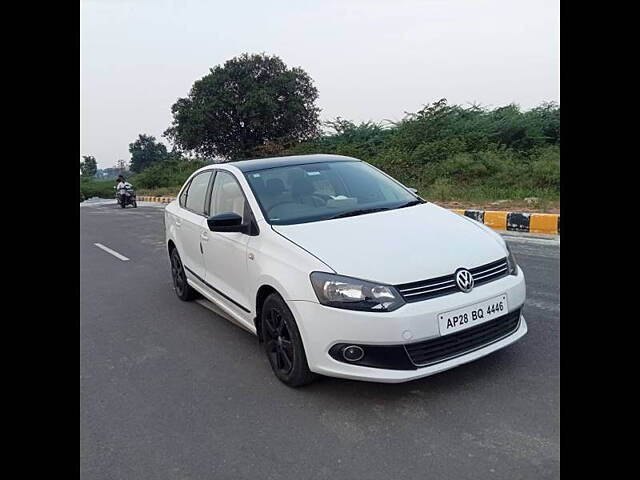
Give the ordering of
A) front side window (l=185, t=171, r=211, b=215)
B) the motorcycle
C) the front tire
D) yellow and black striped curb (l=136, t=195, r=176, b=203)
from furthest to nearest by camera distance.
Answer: yellow and black striped curb (l=136, t=195, r=176, b=203) < the motorcycle < front side window (l=185, t=171, r=211, b=215) < the front tire

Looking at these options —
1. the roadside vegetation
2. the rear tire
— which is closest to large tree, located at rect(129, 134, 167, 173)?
the roadside vegetation

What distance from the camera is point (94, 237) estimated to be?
11.3 meters

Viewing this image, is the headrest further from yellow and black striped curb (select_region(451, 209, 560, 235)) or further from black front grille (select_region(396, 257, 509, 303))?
yellow and black striped curb (select_region(451, 209, 560, 235))

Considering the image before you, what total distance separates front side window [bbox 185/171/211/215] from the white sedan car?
625mm

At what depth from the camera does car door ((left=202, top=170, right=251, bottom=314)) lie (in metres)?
3.77

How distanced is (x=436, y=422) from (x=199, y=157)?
2985 cm

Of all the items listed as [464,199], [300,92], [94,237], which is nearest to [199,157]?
[300,92]

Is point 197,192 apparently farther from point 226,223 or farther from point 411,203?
point 411,203

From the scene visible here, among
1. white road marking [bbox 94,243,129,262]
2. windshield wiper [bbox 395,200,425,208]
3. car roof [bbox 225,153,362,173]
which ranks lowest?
white road marking [bbox 94,243,129,262]

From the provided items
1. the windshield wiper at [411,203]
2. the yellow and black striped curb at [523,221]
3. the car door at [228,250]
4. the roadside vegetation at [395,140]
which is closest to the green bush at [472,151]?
the roadside vegetation at [395,140]

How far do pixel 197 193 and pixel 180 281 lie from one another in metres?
1.00

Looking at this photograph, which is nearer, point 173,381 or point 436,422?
point 436,422
